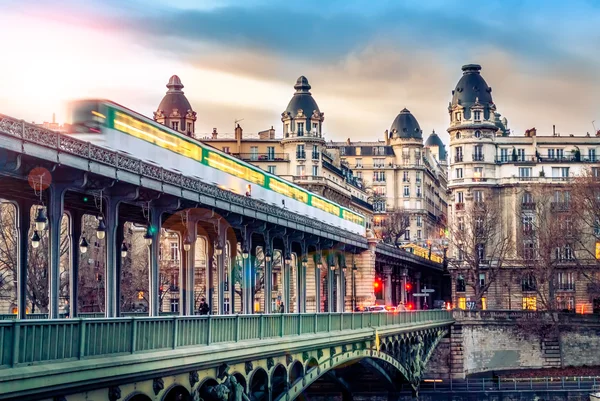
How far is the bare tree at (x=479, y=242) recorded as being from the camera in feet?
433

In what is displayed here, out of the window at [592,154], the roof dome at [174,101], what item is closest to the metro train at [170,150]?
the roof dome at [174,101]

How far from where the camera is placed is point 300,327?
47406mm

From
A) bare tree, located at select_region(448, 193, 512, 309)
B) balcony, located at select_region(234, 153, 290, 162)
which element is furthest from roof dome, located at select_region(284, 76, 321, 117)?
bare tree, located at select_region(448, 193, 512, 309)

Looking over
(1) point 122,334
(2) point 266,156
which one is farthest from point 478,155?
(1) point 122,334

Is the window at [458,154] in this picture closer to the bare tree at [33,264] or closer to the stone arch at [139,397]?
the bare tree at [33,264]

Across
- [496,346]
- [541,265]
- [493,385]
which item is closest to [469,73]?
[541,265]

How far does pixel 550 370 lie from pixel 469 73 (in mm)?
60040

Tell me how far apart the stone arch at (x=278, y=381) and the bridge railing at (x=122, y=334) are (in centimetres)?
142

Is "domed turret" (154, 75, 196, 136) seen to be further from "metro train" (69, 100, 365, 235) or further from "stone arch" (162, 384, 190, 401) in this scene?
"stone arch" (162, 384, 190, 401)

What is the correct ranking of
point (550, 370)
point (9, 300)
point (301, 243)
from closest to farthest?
1. point (301, 243)
2. point (9, 300)
3. point (550, 370)

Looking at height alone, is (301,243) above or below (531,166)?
below

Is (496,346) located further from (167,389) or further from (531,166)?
(167,389)

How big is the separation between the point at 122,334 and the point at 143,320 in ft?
4.55

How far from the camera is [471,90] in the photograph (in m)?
153
